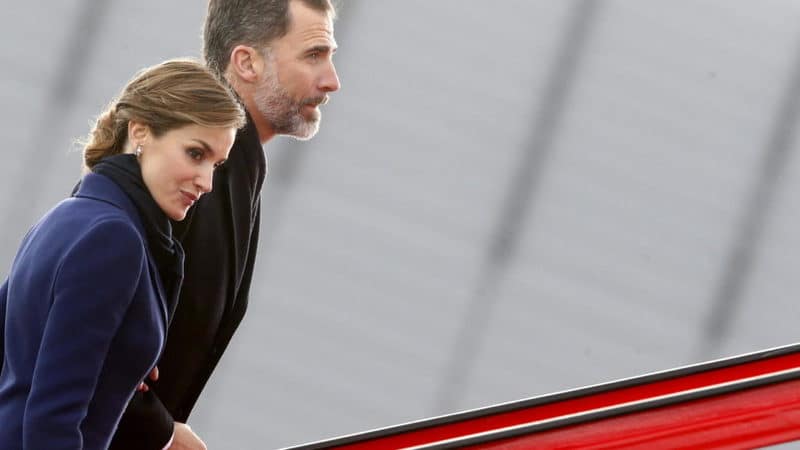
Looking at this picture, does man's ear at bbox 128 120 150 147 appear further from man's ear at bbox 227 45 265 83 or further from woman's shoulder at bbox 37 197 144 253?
man's ear at bbox 227 45 265 83

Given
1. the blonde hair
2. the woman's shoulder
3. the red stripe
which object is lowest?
the red stripe

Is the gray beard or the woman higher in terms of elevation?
the gray beard

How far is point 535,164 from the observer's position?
2.01m

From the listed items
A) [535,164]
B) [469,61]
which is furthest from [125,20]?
[535,164]

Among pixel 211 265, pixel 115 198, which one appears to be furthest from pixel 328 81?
pixel 115 198

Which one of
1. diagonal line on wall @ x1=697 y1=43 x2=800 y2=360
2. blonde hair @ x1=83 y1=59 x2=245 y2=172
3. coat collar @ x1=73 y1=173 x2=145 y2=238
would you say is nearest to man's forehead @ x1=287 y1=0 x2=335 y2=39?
blonde hair @ x1=83 y1=59 x2=245 y2=172

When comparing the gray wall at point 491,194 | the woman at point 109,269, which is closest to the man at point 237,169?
the woman at point 109,269

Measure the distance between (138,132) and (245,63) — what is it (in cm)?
29

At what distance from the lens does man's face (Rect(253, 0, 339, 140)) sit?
127 centimetres

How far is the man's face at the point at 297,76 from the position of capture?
1.27 meters

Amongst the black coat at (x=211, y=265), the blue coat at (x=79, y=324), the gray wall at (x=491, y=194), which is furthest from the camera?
the gray wall at (x=491, y=194)

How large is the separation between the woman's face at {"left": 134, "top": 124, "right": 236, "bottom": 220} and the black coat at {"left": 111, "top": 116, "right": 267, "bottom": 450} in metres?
0.15

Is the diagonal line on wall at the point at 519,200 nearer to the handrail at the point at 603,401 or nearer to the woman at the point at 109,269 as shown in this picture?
the handrail at the point at 603,401

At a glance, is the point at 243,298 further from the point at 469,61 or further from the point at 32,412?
the point at 469,61
